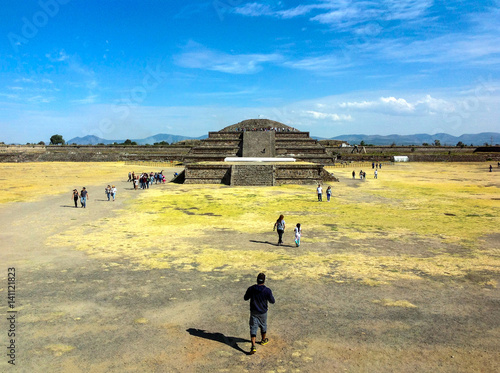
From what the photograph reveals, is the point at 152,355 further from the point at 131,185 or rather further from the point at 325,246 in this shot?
the point at 131,185

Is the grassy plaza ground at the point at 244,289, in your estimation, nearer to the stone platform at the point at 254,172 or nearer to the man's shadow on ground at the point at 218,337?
the man's shadow on ground at the point at 218,337

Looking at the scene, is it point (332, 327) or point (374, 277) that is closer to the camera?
point (332, 327)

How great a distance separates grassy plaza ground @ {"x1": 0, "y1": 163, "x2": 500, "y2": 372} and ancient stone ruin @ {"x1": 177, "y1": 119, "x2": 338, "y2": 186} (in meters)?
13.8

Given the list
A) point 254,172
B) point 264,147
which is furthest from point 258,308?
point 264,147

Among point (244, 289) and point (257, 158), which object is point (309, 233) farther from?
point (257, 158)

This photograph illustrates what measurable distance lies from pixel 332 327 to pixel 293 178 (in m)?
25.3

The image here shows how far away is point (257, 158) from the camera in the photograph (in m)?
41.8

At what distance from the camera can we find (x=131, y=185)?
30141mm

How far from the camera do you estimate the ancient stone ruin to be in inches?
1219

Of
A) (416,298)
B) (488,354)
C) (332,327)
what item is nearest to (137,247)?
(332,327)

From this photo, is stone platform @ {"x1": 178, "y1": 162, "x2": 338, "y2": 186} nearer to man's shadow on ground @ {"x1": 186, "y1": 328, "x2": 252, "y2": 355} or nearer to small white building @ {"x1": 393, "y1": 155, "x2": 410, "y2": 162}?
man's shadow on ground @ {"x1": 186, "y1": 328, "x2": 252, "y2": 355}

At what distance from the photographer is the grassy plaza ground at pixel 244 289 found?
18.8 feet

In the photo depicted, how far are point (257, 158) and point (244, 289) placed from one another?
112ft

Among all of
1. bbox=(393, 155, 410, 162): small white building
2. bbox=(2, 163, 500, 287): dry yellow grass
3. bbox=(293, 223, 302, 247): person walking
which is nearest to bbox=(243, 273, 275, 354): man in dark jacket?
bbox=(2, 163, 500, 287): dry yellow grass
